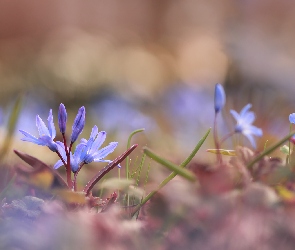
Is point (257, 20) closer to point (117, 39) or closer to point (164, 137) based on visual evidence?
point (117, 39)

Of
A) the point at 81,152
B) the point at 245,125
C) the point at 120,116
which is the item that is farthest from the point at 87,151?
the point at 120,116

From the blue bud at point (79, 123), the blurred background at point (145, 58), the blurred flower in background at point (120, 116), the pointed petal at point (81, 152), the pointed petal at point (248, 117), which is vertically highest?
the blurred background at point (145, 58)

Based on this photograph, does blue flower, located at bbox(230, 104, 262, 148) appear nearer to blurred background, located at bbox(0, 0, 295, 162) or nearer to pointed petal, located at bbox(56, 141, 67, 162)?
pointed petal, located at bbox(56, 141, 67, 162)

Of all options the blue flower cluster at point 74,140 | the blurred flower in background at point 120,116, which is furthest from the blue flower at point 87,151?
the blurred flower in background at point 120,116

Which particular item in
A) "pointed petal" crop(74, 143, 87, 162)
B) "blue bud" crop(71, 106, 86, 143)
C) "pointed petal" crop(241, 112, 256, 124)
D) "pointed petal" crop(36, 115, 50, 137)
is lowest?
"pointed petal" crop(74, 143, 87, 162)

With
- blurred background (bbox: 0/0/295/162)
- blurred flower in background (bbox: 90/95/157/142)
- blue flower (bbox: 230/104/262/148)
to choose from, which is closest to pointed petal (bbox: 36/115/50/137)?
blue flower (bbox: 230/104/262/148)

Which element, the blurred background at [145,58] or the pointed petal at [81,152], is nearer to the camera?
the pointed petal at [81,152]

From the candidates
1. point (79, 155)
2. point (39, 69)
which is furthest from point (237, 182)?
point (39, 69)

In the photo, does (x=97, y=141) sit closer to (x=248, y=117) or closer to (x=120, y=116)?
(x=248, y=117)

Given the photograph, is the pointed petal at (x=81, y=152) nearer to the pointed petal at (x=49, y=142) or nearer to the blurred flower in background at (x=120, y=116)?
the pointed petal at (x=49, y=142)
